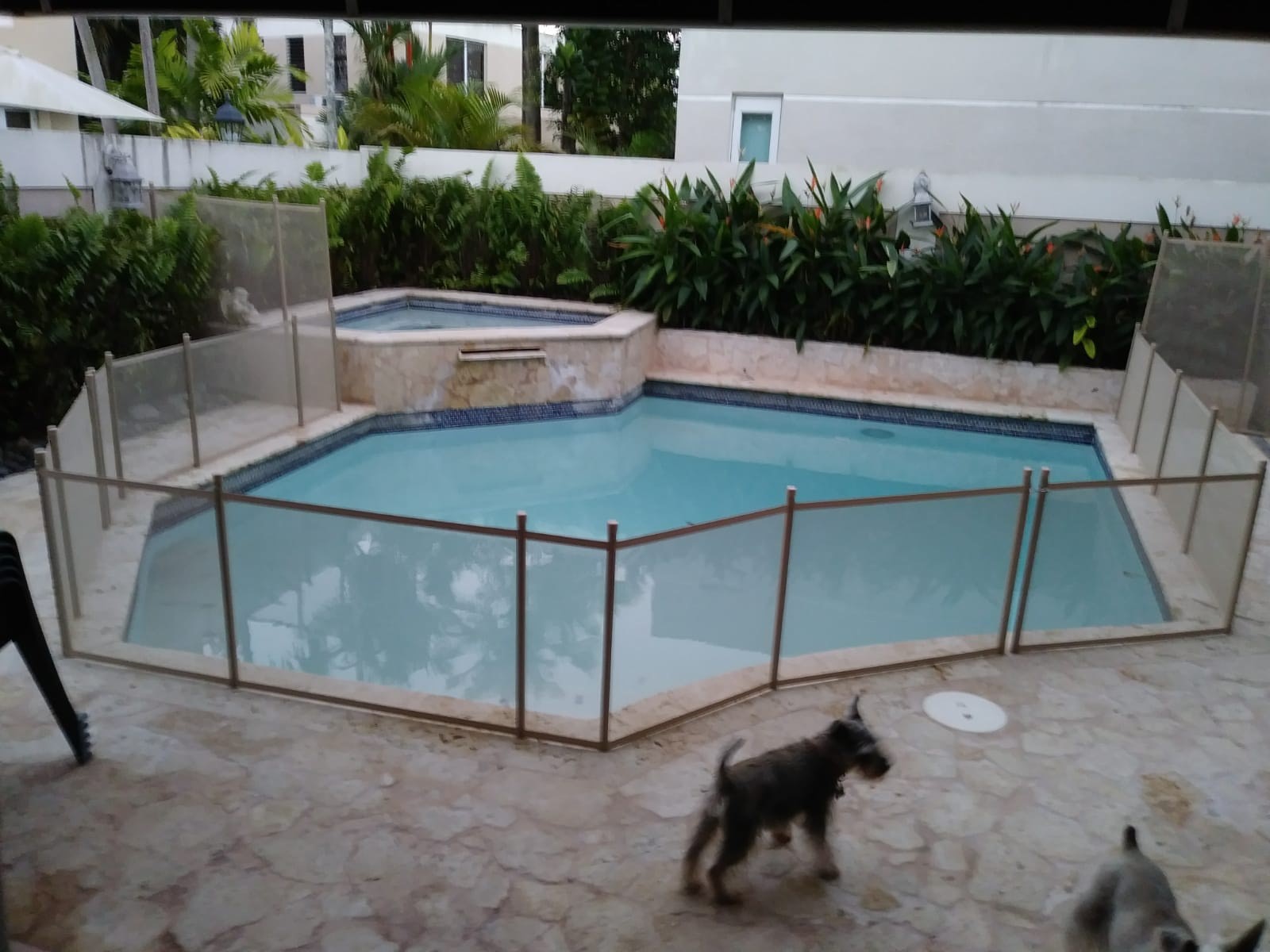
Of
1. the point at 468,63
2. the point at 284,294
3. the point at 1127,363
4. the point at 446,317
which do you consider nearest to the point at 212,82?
the point at 446,317

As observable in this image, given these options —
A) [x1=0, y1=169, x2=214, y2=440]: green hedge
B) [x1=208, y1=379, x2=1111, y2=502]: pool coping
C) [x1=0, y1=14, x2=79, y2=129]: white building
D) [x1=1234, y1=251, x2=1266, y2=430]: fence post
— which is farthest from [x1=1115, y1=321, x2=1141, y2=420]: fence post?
[x1=0, y1=14, x2=79, y2=129]: white building

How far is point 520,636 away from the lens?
14.2 feet

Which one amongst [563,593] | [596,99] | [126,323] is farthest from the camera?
[596,99]

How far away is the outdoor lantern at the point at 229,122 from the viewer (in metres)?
15.1

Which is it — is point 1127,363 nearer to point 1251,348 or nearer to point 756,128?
point 1251,348

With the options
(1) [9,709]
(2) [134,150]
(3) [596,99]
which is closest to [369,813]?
(1) [9,709]

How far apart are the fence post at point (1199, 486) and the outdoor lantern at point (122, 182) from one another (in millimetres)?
10755

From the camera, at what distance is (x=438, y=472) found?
9.48 meters

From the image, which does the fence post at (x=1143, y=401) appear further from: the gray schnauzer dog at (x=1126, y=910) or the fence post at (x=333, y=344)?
the fence post at (x=333, y=344)

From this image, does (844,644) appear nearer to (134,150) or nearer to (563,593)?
(563,593)

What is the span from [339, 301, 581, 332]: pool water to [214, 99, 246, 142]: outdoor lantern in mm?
4469

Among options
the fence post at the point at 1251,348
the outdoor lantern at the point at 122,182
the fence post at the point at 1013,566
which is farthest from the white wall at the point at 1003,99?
the fence post at the point at 1013,566

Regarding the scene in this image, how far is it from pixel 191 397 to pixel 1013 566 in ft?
19.2

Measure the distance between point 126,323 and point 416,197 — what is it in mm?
6224
